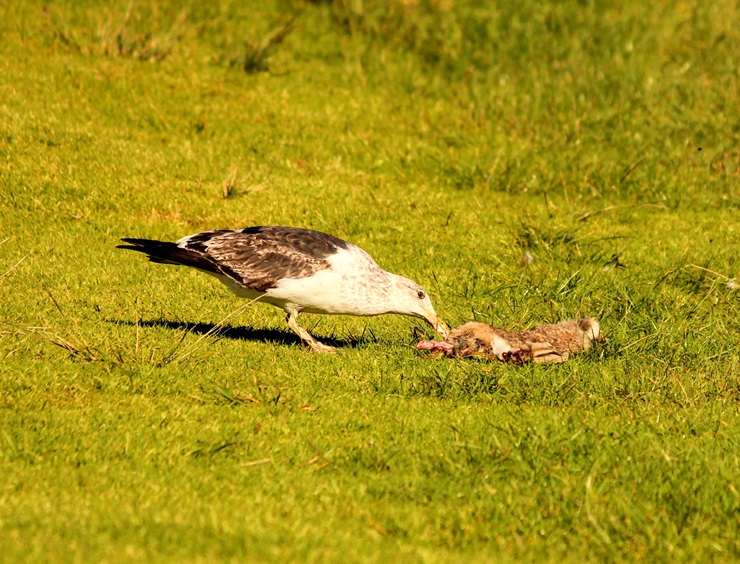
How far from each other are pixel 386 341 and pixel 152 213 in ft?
12.9

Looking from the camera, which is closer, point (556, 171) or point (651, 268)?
point (651, 268)

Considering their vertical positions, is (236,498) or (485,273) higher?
(236,498)

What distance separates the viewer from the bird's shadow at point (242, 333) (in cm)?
867

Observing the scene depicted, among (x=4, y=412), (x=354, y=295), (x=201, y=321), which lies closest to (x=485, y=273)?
(x=354, y=295)

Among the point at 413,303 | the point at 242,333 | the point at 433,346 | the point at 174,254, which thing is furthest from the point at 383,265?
the point at 174,254

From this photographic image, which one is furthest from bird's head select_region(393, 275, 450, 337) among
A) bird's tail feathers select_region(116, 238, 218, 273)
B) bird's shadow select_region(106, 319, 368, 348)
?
bird's tail feathers select_region(116, 238, 218, 273)

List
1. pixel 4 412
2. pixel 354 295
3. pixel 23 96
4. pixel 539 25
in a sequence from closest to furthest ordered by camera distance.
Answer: pixel 4 412
pixel 354 295
pixel 23 96
pixel 539 25

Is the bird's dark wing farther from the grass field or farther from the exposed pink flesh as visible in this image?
the exposed pink flesh

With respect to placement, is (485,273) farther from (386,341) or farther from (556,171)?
(556,171)

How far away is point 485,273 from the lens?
1073 centimetres

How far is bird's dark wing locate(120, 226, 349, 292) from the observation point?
337 inches

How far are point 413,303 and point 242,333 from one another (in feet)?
5.48

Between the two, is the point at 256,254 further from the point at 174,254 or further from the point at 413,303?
the point at 413,303

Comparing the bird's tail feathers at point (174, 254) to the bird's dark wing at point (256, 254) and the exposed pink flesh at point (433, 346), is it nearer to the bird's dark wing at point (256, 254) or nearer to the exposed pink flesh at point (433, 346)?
the bird's dark wing at point (256, 254)
